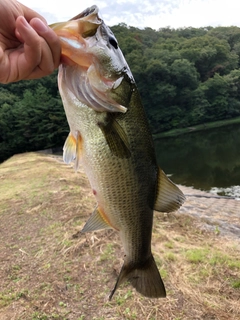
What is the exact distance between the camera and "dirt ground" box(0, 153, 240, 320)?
11.9 ft

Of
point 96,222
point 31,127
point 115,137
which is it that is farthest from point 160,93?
point 115,137

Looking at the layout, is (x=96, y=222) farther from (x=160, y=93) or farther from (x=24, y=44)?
(x=160, y=93)

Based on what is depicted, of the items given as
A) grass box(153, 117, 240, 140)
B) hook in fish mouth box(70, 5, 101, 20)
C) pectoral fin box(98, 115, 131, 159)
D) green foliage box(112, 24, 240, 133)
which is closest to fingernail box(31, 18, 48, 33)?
hook in fish mouth box(70, 5, 101, 20)

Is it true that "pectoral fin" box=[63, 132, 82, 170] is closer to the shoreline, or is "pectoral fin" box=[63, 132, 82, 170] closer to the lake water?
the shoreline

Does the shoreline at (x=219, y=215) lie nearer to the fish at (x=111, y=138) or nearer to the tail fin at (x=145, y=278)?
the tail fin at (x=145, y=278)

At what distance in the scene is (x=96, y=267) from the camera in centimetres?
445

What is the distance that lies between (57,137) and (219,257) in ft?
88.1

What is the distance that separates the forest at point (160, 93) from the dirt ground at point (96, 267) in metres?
23.1

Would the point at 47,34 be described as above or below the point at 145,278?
above

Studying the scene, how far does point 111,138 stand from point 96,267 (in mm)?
3201

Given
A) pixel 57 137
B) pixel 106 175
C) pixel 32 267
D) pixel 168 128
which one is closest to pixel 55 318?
pixel 32 267

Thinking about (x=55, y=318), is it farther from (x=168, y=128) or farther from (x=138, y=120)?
(x=168, y=128)

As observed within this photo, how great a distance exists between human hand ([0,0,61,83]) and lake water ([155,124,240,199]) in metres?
13.1

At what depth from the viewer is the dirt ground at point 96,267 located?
11.9 ft
